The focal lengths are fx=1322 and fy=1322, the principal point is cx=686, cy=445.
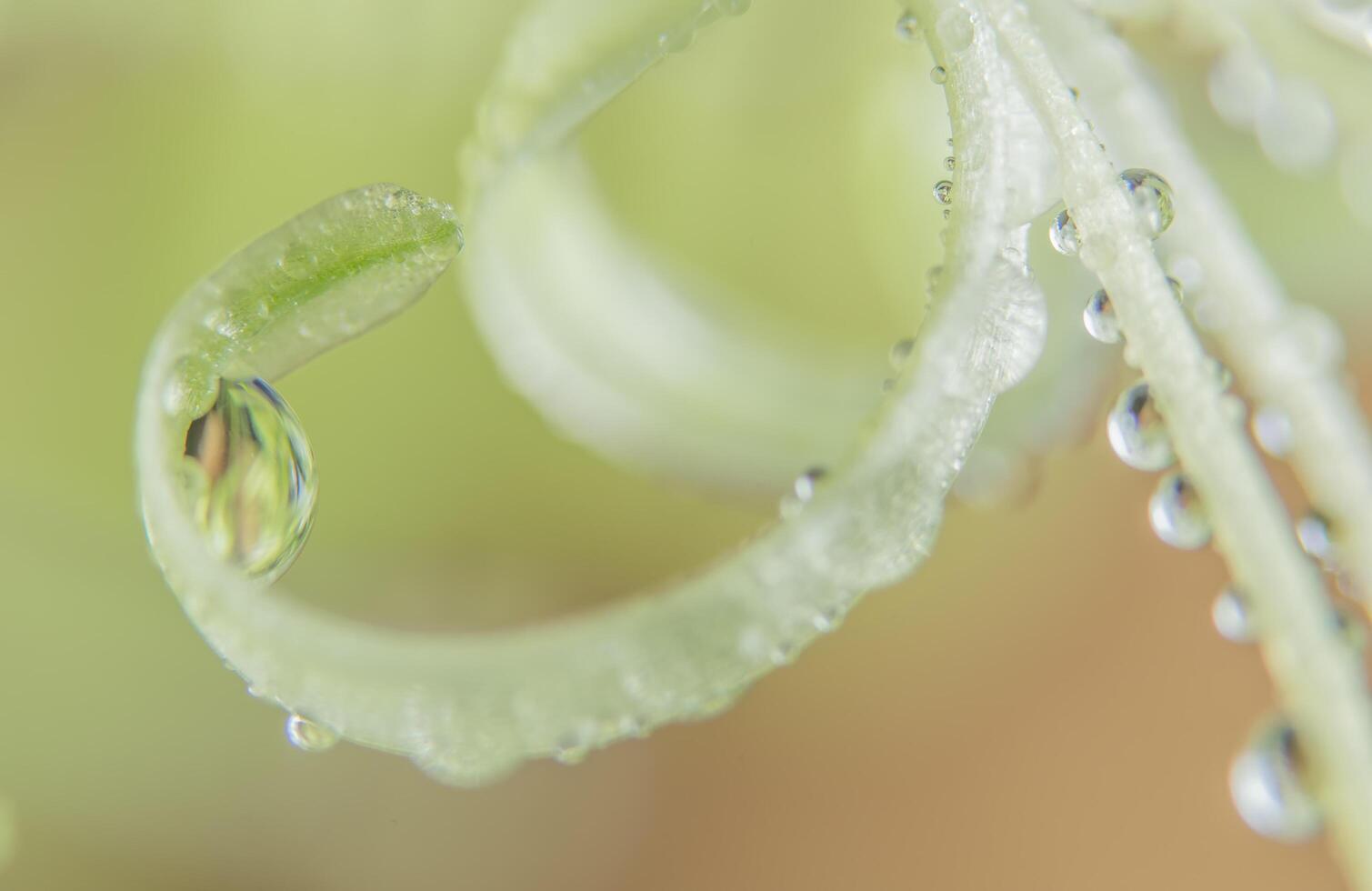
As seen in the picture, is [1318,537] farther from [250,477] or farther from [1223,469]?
[250,477]

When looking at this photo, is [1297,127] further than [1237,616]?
Yes

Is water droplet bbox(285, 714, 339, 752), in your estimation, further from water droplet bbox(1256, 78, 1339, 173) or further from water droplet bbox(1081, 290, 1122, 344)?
water droplet bbox(1256, 78, 1339, 173)

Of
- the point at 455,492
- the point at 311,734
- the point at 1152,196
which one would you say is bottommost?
the point at 311,734

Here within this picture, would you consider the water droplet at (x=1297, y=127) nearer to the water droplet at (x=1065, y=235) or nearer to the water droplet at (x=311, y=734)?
the water droplet at (x=1065, y=235)

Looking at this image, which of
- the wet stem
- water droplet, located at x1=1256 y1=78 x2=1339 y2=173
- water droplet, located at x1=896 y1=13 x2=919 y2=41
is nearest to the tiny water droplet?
the wet stem

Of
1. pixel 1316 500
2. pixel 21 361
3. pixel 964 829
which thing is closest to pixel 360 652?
pixel 1316 500


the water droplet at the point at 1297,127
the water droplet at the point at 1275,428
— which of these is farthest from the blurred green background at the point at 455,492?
the water droplet at the point at 1275,428

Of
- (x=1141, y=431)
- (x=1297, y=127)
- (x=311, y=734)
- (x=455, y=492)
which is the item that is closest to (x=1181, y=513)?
(x=1141, y=431)
